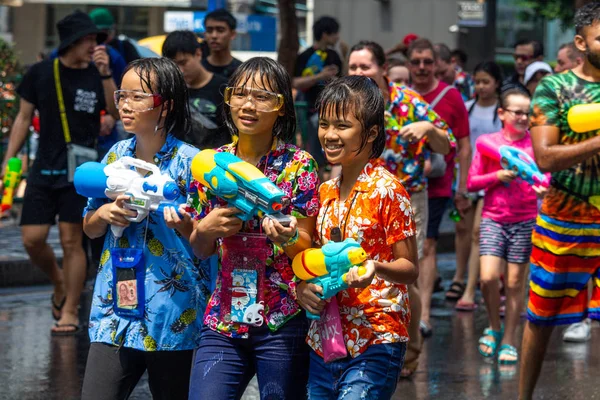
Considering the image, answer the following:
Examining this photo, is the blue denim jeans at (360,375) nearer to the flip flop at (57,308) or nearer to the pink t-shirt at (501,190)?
the pink t-shirt at (501,190)

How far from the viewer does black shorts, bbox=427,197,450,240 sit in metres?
8.21

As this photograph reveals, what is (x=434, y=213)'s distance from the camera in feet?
27.2

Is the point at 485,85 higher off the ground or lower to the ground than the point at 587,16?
lower

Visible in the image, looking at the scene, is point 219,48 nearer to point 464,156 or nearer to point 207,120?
point 207,120

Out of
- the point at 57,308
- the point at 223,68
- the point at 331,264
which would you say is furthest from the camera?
the point at 57,308

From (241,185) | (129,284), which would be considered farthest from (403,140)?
(241,185)

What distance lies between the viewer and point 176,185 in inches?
168

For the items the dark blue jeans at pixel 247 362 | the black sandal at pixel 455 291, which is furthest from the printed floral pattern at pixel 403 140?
the black sandal at pixel 455 291

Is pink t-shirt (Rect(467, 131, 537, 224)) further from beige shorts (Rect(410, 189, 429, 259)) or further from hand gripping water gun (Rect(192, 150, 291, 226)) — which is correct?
hand gripping water gun (Rect(192, 150, 291, 226))

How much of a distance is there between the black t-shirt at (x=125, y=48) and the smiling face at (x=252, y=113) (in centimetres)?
495

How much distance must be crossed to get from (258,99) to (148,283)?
0.82 m

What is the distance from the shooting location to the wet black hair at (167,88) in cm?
441

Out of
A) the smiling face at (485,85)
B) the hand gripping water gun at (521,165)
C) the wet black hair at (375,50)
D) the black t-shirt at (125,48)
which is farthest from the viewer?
the smiling face at (485,85)

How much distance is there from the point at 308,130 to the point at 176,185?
973cm
